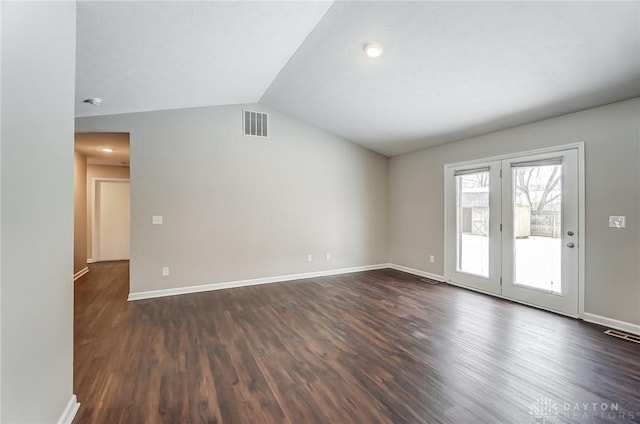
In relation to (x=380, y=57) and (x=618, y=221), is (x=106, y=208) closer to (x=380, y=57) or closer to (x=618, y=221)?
(x=380, y=57)

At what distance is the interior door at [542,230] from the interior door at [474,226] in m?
0.16

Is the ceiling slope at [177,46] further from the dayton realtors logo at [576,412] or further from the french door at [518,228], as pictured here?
the dayton realtors logo at [576,412]

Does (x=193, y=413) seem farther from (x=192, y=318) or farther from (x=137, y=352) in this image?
(x=192, y=318)

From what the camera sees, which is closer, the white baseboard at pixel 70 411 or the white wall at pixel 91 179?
the white baseboard at pixel 70 411

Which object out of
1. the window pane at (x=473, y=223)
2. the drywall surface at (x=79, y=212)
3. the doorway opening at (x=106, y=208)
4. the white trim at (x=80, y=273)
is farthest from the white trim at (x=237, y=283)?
the doorway opening at (x=106, y=208)

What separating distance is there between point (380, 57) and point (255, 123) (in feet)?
8.49

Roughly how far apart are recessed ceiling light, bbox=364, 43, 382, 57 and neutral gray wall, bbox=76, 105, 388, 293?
247 cm

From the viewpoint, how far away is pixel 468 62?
3.05 m

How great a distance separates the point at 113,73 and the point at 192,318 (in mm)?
2767

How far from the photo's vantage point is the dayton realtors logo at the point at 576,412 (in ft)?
6.01

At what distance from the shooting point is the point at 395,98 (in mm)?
4051

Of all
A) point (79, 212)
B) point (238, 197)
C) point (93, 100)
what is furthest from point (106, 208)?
point (93, 100)

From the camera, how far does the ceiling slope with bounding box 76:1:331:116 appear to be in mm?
2223

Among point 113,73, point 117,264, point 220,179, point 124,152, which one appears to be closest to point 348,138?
point 220,179
